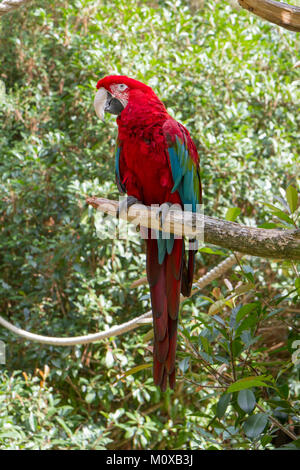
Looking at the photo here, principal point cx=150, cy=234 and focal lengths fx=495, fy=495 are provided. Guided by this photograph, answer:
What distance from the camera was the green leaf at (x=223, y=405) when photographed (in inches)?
41.8

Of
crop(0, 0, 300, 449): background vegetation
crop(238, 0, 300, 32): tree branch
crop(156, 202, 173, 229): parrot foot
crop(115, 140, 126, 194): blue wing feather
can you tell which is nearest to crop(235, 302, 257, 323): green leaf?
crop(156, 202, 173, 229): parrot foot

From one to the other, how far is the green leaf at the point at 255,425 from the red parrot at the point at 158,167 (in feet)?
0.68

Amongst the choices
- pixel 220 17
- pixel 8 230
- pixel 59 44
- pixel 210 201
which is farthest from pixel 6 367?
pixel 220 17

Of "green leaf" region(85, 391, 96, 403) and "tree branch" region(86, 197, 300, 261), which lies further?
"green leaf" region(85, 391, 96, 403)

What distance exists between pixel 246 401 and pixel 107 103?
784 mm

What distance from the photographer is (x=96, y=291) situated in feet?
6.93

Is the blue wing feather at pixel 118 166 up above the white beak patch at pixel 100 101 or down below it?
below

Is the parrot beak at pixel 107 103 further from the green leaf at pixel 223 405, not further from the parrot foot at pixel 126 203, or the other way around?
the green leaf at pixel 223 405

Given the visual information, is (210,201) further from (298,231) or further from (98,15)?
(298,231)

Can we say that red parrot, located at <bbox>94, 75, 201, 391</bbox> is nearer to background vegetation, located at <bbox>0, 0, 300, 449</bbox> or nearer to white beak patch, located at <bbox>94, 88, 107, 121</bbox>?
white beak patch, located at <bbox>94, 88, 107, 121</bbox>

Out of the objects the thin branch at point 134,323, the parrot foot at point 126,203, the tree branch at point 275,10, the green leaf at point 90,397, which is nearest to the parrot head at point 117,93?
the parrot foot at point 126,203

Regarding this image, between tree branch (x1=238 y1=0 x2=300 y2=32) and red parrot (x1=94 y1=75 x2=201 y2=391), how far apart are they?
31 cm

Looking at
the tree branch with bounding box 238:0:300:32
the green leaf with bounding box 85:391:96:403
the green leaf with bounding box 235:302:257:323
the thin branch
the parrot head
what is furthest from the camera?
the green leaf with bounding box 85:391:96:403

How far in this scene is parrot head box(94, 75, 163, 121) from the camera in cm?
124
